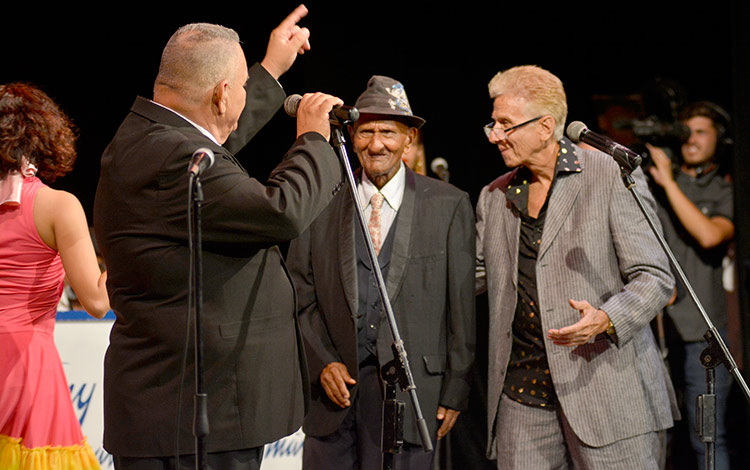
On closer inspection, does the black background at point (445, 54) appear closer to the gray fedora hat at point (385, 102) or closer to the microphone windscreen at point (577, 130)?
the gray fedora hat at point (385, 102)

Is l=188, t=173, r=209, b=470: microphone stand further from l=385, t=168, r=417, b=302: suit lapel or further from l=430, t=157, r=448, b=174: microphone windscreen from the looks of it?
l=430, t=157, r=448, b=174: microphone windscreen

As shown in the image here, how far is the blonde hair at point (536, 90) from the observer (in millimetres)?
2904

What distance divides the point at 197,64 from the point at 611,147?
4.26 ft

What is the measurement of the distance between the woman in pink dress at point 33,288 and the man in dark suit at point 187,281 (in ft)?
1.64

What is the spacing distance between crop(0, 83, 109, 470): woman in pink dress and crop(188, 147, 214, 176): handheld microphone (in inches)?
34.0

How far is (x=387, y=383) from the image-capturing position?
95.8 inches

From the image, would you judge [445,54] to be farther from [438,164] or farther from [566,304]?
[566,304]

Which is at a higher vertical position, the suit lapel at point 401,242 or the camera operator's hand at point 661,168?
the camera operator's hand at point 661,168

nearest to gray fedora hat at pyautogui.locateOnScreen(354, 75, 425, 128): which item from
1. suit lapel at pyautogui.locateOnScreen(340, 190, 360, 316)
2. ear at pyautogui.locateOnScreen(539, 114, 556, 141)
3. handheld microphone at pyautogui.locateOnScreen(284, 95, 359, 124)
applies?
suit lapel at pyautogui.locateOnScreen(340, 190, 360, 316)

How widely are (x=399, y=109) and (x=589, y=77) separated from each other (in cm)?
238

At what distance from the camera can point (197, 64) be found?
2.07 meters

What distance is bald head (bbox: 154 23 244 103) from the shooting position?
6.79 feet

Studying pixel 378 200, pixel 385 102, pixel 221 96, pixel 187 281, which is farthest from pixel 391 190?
pixel 187 281

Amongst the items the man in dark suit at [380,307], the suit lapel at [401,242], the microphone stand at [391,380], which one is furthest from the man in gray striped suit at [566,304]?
the microphone stand at [391,380]
